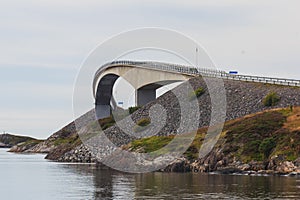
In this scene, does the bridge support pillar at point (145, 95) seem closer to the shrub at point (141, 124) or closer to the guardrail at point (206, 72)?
the guardrail at point (206, 72)

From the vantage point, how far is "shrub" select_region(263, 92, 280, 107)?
132000 mm

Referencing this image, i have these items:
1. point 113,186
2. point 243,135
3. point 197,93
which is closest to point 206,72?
point 197,93

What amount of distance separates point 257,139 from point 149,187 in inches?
1362

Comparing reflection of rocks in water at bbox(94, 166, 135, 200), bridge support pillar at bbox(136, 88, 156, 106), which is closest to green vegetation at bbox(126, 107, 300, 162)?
reflection of rocks in water at bbox(94, 166, 135, 200)

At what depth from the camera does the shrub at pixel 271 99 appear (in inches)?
5197

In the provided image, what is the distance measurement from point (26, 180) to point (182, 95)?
6505 centimetres

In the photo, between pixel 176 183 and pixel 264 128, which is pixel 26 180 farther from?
pixel 264 128

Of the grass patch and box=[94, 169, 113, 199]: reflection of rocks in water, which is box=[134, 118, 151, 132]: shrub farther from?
box=[94, 169, 113, 199]: reflection of rocks in water

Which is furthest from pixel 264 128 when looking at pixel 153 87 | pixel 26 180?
pixel 153 87

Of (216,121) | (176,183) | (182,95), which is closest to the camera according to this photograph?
(176,183)

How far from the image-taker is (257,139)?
110125 millimetres

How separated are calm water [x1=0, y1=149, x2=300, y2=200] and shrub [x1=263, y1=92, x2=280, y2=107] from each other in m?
36.7

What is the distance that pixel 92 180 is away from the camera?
92875 millimetres

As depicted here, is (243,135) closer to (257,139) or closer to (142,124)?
(257,139)
